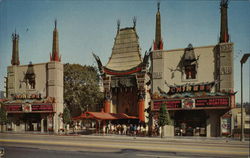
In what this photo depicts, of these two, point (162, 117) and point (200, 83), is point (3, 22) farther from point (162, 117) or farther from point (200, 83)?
point (200, 83)

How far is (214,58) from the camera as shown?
3009 cm

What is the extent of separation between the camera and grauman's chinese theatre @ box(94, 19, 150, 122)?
4141cm

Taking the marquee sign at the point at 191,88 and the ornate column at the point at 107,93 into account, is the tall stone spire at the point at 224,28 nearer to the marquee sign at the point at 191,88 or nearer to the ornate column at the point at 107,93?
the marquee sign at the point at 191,88

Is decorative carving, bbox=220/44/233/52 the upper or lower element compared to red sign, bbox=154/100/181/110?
upper

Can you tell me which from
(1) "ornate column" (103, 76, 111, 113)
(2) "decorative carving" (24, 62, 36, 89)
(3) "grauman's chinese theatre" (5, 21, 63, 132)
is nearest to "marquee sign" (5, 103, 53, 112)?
(3) "grauman's chinese theatre" (5, 21, 63, 132)

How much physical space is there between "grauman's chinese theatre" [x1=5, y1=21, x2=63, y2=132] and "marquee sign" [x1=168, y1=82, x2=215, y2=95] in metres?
17.4

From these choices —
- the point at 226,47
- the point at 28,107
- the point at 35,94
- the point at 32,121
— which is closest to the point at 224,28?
the point at 226,47

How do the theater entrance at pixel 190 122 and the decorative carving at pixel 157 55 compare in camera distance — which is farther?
the decorative carving at pixel 157 55

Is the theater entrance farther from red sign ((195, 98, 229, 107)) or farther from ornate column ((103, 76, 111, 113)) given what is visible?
ornate column ((103, 76, 111, 113))

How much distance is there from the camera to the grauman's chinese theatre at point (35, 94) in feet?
130

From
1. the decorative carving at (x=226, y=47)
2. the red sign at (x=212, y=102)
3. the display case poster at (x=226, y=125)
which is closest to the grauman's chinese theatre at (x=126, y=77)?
the red sign at (x=212, y=102)

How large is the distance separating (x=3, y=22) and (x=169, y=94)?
18879 millimetres

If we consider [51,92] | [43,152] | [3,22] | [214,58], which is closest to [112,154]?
[43,152]

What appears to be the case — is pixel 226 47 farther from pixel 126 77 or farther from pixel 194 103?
pixel 126 77
